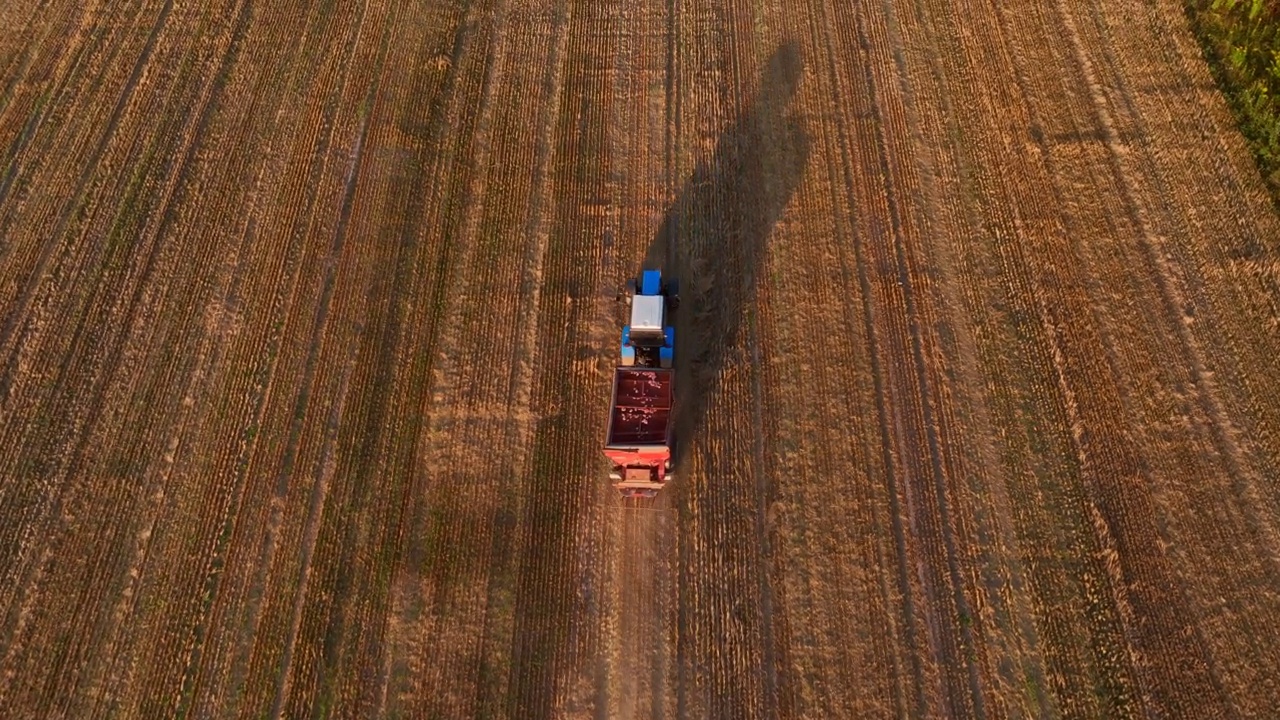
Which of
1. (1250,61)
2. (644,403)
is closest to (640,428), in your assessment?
(644,403)

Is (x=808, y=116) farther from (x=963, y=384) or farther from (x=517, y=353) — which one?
(x=517, y=353)

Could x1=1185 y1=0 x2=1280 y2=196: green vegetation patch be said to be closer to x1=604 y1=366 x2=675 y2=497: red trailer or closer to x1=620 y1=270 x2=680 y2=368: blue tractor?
x1=620 y1=270 x2=680 y2=368: blue tractor

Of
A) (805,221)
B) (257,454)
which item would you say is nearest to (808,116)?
(805,221)

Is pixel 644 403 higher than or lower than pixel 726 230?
lower

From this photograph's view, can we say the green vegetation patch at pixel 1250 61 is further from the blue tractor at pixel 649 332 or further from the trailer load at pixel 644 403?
the trailer load at pixel 644 403

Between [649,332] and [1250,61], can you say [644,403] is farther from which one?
[1250,61]

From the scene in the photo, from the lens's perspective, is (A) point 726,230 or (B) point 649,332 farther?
(A) point 726,230

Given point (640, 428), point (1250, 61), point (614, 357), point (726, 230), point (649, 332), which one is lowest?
point (614, 357)

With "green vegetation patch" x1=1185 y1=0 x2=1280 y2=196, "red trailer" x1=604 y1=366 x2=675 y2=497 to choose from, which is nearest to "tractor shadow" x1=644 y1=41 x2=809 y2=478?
"red trailer" x1=604 y1=366 x2=675 y2=497

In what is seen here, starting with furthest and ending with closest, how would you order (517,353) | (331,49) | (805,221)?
(331,49) → (805,221) → (517,353)
